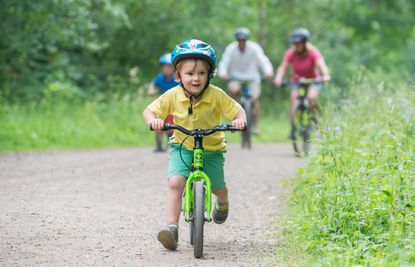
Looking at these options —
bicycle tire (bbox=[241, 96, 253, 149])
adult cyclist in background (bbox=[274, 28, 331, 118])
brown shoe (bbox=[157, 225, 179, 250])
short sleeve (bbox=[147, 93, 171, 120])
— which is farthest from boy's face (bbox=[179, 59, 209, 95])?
bicycle tire (bbox=[241, 96, 253, 149])

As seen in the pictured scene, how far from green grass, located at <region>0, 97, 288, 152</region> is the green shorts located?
7222mm

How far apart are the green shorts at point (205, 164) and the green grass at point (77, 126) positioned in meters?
7.22

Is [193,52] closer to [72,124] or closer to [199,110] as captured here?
[199,110]

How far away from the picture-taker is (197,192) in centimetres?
604

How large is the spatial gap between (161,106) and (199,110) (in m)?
0.29

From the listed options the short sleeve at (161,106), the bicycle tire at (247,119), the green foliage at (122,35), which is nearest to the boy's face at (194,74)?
the short sleeve at (161,106)

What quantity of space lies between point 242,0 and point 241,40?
735 cm

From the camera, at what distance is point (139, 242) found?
21.4 ft

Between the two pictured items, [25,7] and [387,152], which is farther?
[25,7]

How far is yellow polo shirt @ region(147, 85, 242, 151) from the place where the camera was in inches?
251

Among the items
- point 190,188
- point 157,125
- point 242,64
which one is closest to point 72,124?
point 242,64

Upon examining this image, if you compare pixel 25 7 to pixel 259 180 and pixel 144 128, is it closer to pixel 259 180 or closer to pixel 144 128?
pixel 144 128

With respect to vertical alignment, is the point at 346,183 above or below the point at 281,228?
above

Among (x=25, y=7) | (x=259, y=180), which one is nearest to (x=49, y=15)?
(x=25, y=7)
